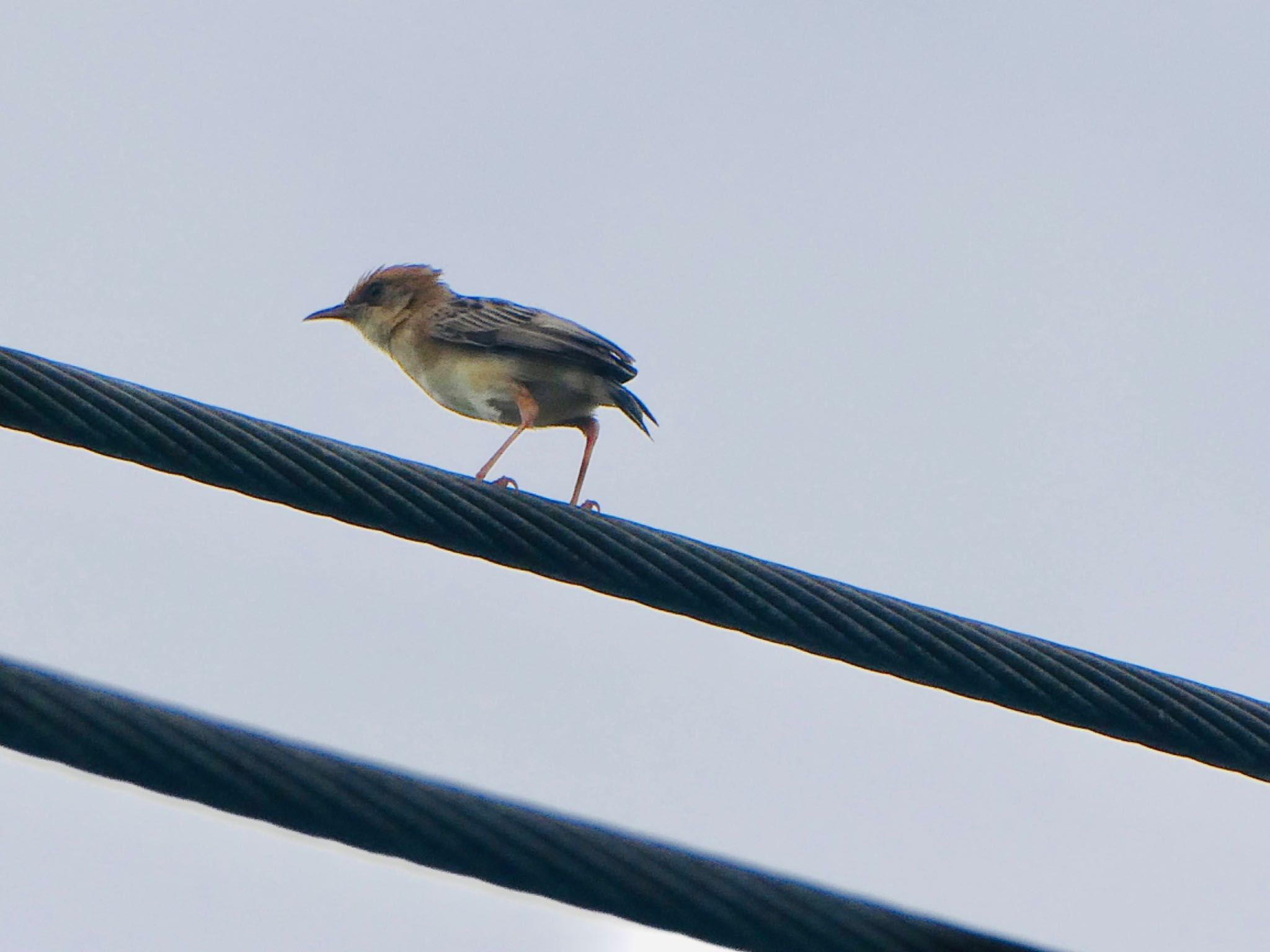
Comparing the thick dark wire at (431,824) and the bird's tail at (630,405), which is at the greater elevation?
the bird's tail at (630,405)

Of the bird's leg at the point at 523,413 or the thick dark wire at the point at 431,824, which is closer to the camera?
the thick dark wire at the point at 431,824

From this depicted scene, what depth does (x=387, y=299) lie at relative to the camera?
9484 mm

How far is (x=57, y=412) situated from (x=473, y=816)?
1.41m

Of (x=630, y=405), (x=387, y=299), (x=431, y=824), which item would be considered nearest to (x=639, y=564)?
(x=431, y=824)

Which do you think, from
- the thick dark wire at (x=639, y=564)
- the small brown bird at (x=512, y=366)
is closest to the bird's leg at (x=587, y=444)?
the small brown bird at (x=512, y=366)

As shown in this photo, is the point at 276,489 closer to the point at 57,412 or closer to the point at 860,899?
the point at 57,412

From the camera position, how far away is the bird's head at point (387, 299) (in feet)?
30.5

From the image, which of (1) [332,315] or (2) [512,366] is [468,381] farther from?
(1) [332,315]

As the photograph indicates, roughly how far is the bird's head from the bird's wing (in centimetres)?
60

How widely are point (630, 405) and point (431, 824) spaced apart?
14.8ft

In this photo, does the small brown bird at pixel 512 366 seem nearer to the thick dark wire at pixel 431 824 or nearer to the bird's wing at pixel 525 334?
the bird's wing at pixel 525 334

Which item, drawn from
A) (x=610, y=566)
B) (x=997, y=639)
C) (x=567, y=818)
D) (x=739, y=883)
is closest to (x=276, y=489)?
(x=610, y=566)

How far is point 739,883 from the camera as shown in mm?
3422

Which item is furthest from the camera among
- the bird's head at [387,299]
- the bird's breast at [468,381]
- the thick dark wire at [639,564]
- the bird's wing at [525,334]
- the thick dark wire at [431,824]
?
the bird's head at [387,299]
